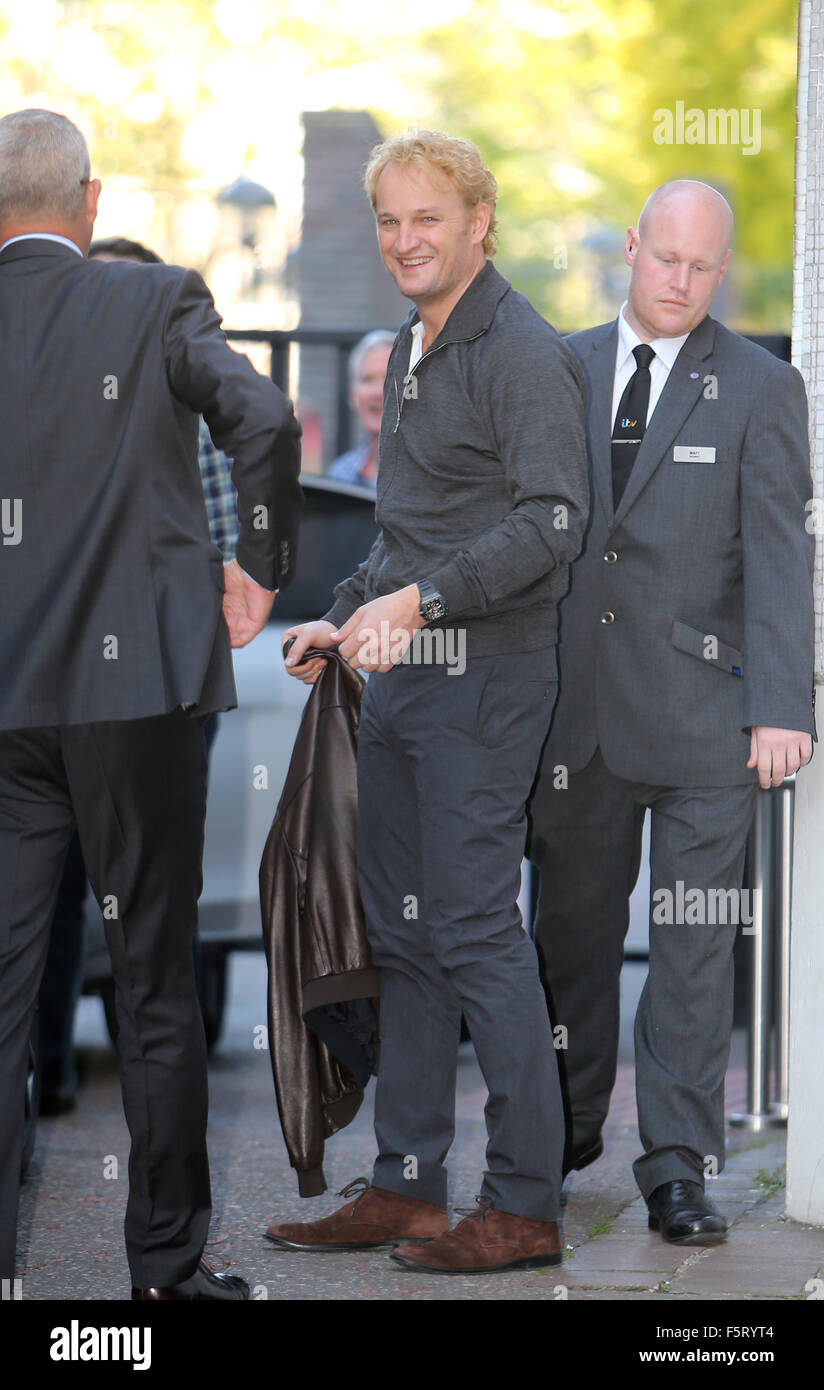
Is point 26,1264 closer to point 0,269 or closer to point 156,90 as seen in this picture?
point 0,269

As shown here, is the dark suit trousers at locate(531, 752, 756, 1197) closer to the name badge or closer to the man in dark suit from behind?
the name badge

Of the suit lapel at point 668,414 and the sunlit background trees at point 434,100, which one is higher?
the sunlit background trees at point 434,100

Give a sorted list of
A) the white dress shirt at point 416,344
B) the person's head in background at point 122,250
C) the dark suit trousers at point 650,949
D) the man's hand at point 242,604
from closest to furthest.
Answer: the man's hand at point 242,604
the white dress shirt at point 416,344
the dark suit trousers at point 650,949
the person's head in background at point 122,250

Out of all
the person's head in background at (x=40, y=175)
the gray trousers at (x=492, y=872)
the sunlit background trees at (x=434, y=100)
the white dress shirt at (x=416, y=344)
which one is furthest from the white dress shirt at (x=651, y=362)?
the sunlit background trees at (x=434, y=100)

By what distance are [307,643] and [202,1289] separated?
135cm

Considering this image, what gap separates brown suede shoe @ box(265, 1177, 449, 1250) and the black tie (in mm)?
1564

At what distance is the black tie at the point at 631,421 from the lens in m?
4.22

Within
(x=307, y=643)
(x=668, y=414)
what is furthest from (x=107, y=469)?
(x=668, y=414)

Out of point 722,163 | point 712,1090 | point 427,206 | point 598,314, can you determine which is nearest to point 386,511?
point 427,206

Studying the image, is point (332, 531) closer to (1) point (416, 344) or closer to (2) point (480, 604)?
(1) point (416, 344)

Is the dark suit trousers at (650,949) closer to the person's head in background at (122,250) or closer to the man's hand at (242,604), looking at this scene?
the man's hand at (242,604)

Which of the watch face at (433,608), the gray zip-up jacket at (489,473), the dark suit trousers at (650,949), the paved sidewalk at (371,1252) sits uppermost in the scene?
the gray zip-up jacket at (489,473)

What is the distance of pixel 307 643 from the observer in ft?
13.4

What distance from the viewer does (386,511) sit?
12.9ft
